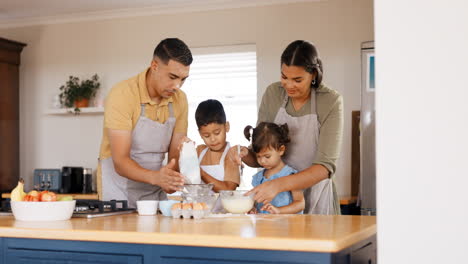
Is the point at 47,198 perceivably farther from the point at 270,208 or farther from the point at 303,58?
the point at 303,58

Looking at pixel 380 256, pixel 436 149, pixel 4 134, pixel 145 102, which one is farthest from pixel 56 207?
pixel 4 134

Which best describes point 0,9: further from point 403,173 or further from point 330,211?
point 403,173

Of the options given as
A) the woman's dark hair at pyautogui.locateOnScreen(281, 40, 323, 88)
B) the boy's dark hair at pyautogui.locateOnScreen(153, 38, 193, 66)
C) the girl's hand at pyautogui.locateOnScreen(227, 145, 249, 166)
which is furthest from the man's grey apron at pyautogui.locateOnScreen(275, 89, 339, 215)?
the boy's dark hair at pyautogui.locateOnScreen(153, 38, 193, 66)

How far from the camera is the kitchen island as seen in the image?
1.65 meters

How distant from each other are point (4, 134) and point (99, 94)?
1.06 metres

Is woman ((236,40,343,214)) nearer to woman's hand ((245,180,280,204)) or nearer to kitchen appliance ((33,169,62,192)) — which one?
woman's hand ((245,180,280,204))

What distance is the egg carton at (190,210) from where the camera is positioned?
2230 millimetres

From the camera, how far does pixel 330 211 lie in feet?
9.68

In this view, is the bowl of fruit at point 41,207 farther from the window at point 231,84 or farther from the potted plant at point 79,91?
the potted plant at point 79,91

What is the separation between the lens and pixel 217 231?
71.9 inches

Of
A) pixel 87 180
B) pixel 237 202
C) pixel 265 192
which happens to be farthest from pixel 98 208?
pixel 87 180

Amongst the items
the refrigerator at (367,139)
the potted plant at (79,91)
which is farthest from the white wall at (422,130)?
the potted plant at (79,91)

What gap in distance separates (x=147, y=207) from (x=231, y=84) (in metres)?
3.40

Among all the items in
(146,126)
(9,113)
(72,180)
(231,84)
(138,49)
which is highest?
(138,49)
